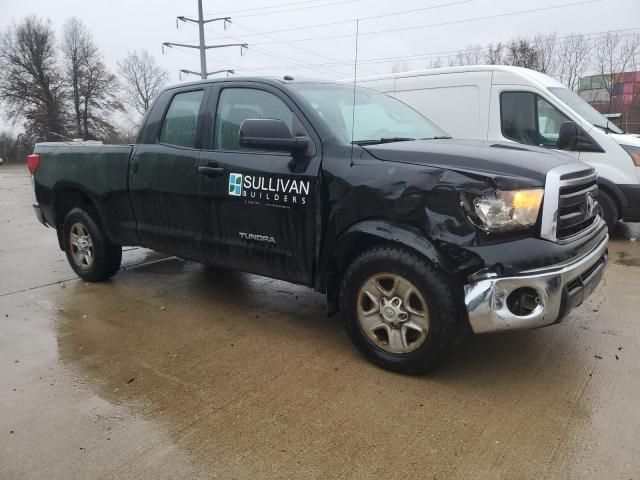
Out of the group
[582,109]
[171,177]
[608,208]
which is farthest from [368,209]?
[582,109]

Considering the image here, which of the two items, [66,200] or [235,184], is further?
[66,200]

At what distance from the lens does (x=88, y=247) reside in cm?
545

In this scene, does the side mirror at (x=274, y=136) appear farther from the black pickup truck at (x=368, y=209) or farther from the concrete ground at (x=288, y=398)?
Answer: the concrete ground at (x=288, y=398)

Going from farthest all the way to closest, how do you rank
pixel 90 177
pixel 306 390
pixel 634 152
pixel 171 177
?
pixel 634 152, pixel 90 177, pixel 171 177, pixel 306 390

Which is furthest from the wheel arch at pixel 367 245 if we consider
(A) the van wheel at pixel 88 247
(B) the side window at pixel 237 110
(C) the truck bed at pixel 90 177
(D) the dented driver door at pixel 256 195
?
(A) the van wheel at pixel 88 247

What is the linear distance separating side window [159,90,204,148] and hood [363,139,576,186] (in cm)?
167

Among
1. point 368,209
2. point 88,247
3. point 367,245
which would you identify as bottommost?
point 88,247

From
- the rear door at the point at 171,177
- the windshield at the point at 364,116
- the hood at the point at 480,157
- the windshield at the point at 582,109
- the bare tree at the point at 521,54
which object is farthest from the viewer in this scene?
the bare tree at the point at 521,54

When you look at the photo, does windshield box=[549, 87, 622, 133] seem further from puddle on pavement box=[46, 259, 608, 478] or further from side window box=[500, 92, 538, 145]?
puddle on pavement box=[46, 259, 608, 478]

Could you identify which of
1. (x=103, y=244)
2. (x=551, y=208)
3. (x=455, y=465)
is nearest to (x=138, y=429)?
(x=455, y=465)

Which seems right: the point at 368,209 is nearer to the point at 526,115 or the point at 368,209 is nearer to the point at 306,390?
the point at 306,390

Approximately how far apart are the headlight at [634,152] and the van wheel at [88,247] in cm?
Result: 626

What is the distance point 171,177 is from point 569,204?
2974mm

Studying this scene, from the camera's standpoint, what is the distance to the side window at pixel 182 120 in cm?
438
